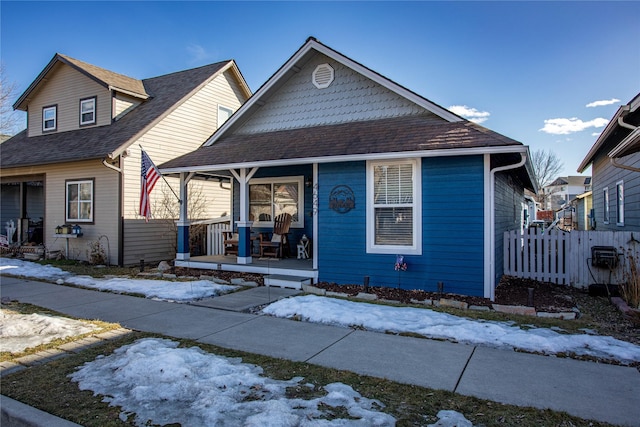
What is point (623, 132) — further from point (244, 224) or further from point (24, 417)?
point (24, 417)

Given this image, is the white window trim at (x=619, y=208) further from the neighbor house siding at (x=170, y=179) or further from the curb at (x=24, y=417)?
the curb at (x=24, y=417)

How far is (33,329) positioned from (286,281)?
431 cm

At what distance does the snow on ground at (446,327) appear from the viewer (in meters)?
4.55

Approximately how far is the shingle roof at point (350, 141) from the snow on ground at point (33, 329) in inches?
183

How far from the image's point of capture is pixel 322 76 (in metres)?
9.81

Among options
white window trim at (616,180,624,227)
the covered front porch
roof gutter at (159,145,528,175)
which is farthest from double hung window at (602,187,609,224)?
the covered front porch

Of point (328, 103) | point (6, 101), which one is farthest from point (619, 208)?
point (6, 101)

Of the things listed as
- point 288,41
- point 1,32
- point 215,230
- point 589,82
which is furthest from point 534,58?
point 1,32

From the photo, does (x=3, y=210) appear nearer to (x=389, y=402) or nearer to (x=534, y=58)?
(x=389, y=402)

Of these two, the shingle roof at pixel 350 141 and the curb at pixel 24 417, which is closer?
the curb at pixel 24 417

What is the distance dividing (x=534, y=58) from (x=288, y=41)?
759 centimetres

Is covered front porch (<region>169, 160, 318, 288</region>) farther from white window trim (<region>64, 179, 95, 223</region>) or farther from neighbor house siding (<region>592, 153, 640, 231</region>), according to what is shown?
neighbor house siding (<region>592, 153, 640, 231</region>)

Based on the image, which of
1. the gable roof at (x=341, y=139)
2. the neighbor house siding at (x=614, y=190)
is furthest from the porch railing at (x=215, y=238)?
the neighbor house siding at (x=614, y=190)

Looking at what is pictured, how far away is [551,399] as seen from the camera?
3.34m
